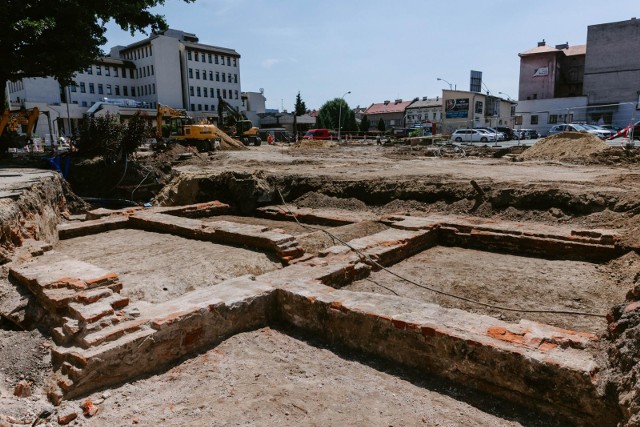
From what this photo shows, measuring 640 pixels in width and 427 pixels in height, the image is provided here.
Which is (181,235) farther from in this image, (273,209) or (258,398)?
(258,398)

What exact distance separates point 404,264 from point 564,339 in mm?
3422

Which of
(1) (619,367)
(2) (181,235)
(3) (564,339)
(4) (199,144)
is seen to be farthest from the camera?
(4) (199,144)

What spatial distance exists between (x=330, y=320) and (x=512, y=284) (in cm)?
277

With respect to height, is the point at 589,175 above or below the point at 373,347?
above

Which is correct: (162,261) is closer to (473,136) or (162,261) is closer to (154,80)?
(473,136)

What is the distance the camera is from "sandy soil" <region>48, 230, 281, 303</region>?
19.2ft

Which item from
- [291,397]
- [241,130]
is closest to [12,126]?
[241,130]

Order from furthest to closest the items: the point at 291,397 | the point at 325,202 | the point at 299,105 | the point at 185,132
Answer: the point at 299,105
the point at 185,132
the point at 325,202
the point at 291,397

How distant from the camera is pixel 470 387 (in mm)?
3621

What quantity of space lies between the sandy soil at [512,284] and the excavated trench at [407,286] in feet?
0.09

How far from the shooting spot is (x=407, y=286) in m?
5.86

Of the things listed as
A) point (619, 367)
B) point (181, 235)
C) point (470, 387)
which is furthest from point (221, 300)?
point (181, 235)

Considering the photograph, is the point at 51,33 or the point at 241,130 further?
the point at 241,130

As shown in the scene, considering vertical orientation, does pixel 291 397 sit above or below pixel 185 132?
below
